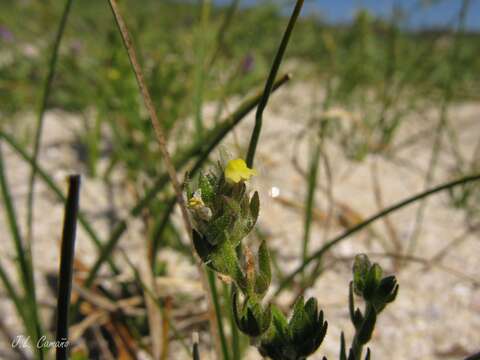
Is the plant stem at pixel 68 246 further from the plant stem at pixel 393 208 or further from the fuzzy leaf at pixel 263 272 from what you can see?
the plant stem at pixel 393 208

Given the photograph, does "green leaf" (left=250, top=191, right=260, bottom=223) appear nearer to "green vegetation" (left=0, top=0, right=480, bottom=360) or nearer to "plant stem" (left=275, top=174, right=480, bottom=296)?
"green vegetation" (left=0, top=0, right=480, bottom=360)

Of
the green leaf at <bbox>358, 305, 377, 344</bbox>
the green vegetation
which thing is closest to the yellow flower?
the green vegetation

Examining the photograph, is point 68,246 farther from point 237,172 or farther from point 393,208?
point 393,208

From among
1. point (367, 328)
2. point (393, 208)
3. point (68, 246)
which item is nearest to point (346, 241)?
point (393, 208)

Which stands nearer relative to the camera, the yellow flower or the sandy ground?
the yellow flower

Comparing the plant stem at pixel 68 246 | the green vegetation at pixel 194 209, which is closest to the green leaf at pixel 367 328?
the green vegetation at pixel 194 209

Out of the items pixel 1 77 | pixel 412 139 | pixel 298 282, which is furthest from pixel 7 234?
pixel 412 139

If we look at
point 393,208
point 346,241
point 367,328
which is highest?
point 346,241
